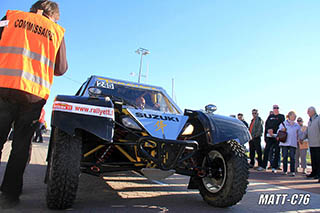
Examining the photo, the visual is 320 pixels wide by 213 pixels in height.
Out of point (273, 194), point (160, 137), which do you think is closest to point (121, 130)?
point (160, 137)

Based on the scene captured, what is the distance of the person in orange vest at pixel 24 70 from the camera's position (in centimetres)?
256

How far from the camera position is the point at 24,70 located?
258 cm

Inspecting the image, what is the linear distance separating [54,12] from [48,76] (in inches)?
30.9

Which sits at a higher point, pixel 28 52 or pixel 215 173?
pixel 28 52

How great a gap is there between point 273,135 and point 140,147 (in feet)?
21.7

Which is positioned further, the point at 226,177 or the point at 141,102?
the point at 141,102

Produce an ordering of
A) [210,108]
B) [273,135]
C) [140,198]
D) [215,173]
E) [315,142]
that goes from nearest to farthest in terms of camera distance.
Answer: [215,173] → [140,198] → [210,108] → [315,142] → [273,135]

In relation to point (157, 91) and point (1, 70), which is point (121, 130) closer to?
point (1, 70)

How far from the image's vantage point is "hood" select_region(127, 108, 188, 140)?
293 cm

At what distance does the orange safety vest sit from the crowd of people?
6.86m

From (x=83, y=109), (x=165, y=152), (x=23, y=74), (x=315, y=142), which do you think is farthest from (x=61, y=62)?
(x=315, y=142)

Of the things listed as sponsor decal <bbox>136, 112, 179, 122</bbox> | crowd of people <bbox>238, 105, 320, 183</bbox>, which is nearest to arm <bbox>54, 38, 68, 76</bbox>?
sponsor decal <bbox>136, 112, 179, 122</bbox>

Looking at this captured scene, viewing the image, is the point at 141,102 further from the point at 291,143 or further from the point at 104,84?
the point at 291,143

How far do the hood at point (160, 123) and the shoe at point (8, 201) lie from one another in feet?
5.26
